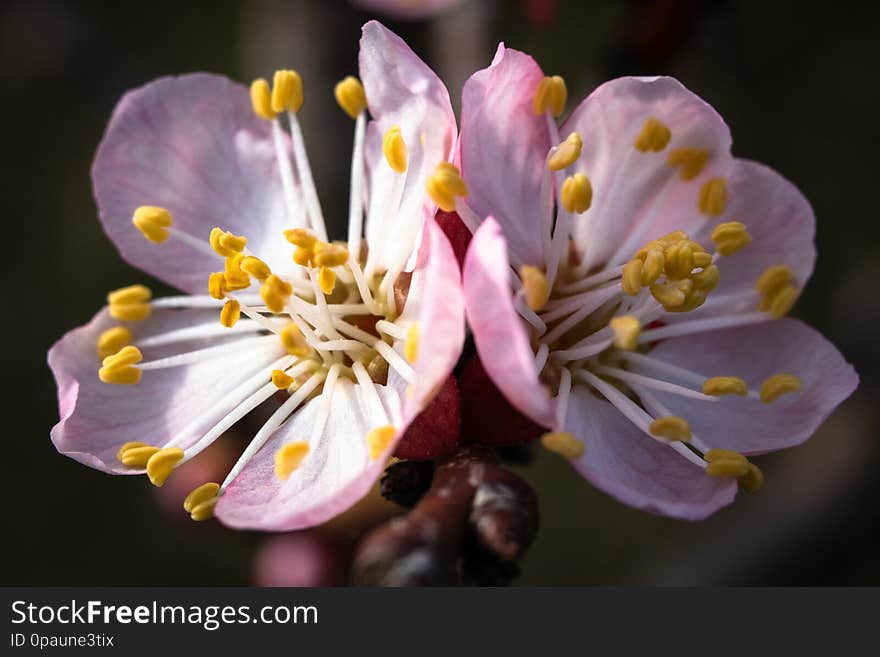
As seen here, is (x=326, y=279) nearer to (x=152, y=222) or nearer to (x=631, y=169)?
(x=152, y=222)

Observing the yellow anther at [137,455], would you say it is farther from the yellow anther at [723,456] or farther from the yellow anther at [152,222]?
the yellow anther at [723,456]

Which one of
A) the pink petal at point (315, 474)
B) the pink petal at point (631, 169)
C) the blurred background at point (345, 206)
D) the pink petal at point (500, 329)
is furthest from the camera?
the blurred background at point (345, 206)

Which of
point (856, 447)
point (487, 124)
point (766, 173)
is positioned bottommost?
point (856, 447)

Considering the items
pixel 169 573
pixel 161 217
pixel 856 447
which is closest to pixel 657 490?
pixel 161 217

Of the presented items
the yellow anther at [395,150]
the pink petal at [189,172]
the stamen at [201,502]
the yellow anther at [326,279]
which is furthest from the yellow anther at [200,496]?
the yellow anther at [395,150]

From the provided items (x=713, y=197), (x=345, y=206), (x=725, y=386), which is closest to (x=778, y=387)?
(x=725, y=386)

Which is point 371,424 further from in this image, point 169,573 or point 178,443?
point 169,573
